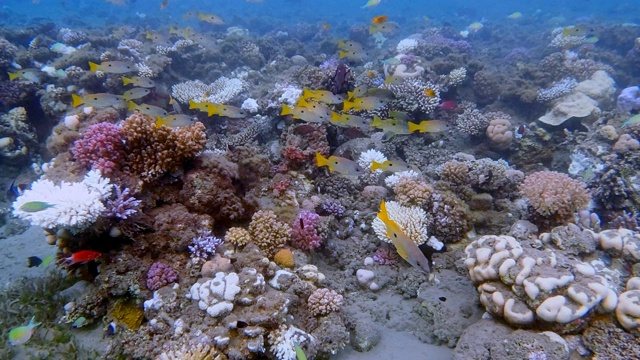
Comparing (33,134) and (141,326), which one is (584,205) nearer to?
(141,326)

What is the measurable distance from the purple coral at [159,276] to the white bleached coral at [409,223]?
314 centimetres

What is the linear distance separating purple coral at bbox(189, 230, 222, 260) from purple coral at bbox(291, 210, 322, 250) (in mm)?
1249

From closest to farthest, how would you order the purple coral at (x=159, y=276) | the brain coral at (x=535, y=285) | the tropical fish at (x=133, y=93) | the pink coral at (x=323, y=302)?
the brain coral at (x=535, y=285)
the purple coral at (x=159, y=276)
the pink coral at (x=323, y=302)
the tropical fish at (x=133, y=93)

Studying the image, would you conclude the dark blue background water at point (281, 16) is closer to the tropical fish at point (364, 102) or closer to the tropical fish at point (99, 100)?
the tropical fish at point (99, 100)

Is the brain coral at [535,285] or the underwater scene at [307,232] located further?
the underwater scene at [307,232]

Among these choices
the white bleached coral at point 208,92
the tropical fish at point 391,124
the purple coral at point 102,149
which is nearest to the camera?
the purple coral at point 102,149

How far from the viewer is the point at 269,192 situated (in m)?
5.80

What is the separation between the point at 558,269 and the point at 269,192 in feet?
Answer: 13.7

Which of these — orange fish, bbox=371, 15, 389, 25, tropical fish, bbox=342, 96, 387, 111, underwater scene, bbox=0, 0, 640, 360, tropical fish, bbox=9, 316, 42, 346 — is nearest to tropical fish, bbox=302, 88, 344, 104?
underwater scene, bbox=0, 0, 640, 360

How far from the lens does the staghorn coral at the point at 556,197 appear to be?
5.52 meters

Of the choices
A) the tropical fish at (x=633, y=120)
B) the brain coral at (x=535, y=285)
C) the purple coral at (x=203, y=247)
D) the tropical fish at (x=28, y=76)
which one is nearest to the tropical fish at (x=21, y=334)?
the purple coral at (x=203, y=247)

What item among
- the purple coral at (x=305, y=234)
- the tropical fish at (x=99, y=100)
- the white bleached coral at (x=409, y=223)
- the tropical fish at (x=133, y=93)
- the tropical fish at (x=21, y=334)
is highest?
the tropical fish at (x=99, y=100)

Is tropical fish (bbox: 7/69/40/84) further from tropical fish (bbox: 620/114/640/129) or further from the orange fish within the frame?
tropical fish (bbox: 620/114/640/129)

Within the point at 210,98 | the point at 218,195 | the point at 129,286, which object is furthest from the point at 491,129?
the point at 129,286
